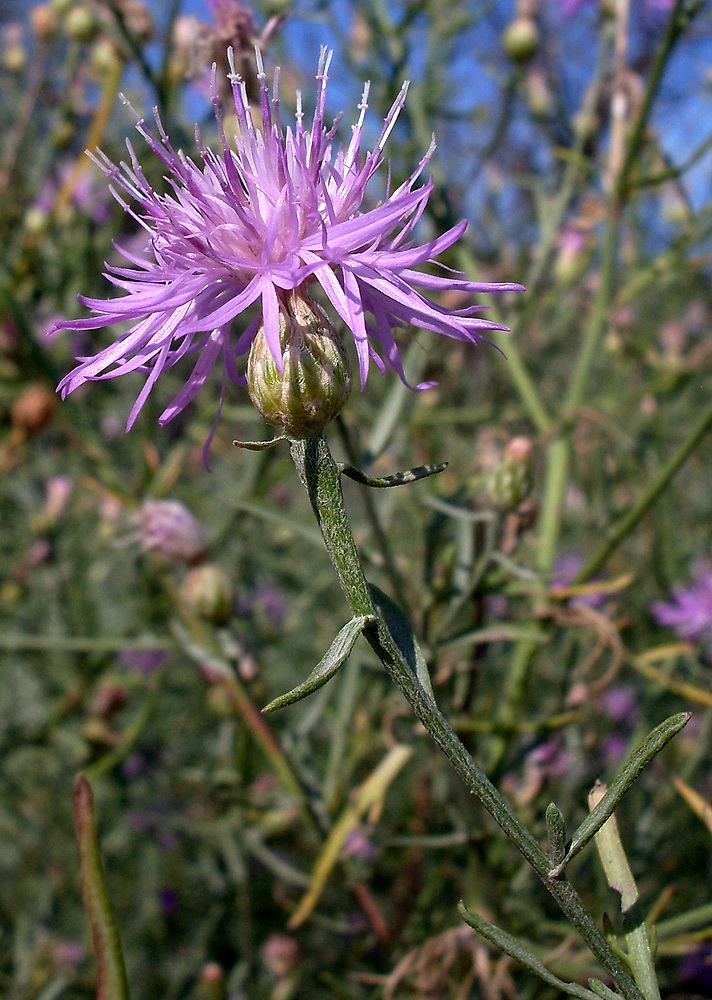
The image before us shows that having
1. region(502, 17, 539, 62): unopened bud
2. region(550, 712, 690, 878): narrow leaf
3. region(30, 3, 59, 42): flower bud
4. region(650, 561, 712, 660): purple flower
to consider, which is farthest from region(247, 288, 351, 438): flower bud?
region(30, 3, 59, 42): flower bud

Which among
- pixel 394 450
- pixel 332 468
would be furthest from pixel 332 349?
pixel 394 450

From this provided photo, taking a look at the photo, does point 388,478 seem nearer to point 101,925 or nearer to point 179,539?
point 101,925

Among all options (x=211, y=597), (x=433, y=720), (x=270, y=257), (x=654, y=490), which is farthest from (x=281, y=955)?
(x=270, y=257)

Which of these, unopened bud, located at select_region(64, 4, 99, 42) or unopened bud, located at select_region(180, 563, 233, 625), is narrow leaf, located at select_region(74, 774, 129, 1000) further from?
unopened bud, located at select_region(64, 4, 99, 42)

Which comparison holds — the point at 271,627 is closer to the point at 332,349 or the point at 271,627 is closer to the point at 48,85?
the point at 332,349

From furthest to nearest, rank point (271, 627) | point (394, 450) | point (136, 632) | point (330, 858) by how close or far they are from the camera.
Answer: point (271, 627), point (136, 632), point (394, 450), point (330, 858)

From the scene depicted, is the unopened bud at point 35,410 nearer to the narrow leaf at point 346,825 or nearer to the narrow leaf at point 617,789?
the narrow leaf at point 346,825
